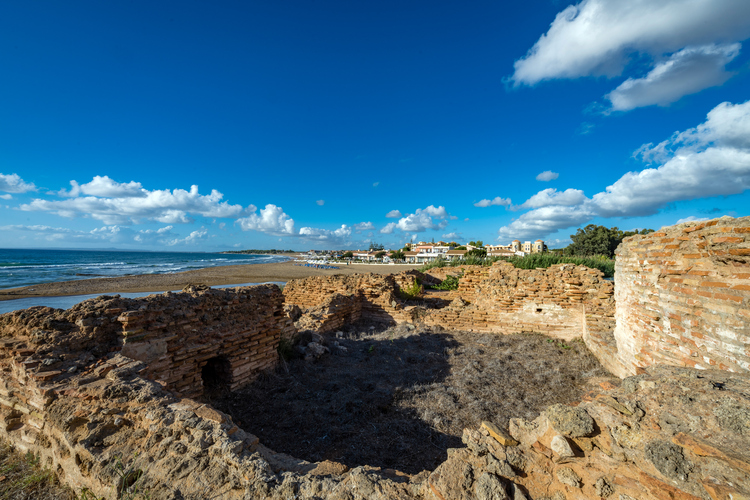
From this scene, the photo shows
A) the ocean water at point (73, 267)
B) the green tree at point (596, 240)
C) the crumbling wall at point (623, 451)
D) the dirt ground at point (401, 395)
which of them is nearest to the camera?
the crumbling wall at point (623, 451)

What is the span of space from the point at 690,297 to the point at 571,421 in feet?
9.45

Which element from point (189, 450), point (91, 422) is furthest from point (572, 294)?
point (91, 422)

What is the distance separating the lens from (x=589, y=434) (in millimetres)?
2119

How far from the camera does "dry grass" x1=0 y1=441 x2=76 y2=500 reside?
2447 mm

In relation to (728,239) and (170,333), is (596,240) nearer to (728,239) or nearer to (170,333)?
(728,239)

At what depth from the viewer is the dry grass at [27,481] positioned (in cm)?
245

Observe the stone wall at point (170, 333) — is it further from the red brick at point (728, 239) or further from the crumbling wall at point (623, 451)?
the red brick at point (728, 239)

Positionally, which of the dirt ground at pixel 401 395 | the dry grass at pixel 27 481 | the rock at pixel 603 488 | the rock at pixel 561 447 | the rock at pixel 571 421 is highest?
the rock at pixel 571 421

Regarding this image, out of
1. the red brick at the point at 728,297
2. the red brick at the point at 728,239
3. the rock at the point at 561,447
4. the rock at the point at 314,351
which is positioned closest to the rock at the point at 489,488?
the rock at the point at 561,447

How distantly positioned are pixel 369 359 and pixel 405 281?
6056 millimetres

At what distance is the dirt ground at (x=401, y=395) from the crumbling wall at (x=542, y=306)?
2.27ft

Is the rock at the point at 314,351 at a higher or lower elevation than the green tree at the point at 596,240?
lower

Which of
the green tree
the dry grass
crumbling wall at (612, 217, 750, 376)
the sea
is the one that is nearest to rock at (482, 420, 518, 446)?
crumbling wall at (612, 217, 750, 376)

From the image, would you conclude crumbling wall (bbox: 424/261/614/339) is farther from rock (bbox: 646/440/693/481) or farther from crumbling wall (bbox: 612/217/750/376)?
rock (bbox: 646/440/693/481)
